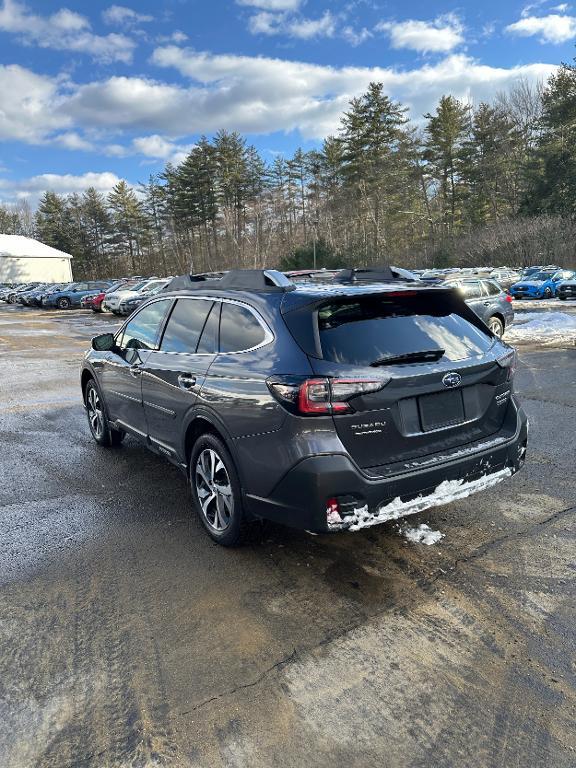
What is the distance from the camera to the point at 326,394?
2898 millimetres

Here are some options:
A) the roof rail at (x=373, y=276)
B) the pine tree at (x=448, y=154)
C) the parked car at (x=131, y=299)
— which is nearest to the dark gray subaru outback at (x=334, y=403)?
the roof rail at (x=373, y=276)

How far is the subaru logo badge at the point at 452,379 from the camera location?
3.18 metres

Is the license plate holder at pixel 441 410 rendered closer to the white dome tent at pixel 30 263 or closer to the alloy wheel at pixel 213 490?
the alloy wheel at pixel 213 490

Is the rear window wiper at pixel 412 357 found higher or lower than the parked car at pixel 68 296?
lower

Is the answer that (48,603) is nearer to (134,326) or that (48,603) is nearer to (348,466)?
(348,466)

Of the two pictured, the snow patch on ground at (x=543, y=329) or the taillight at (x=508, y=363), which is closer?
the taillight at (x=508, y=363)

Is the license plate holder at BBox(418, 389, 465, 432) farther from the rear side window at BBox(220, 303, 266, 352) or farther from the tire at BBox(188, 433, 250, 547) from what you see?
the tire at BBox(188, 433, 250, 547)

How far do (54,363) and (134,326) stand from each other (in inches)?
328

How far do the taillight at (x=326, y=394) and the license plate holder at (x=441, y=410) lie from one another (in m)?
0.37

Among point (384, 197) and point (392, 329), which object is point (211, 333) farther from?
point (384, 197)

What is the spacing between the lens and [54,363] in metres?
12.5

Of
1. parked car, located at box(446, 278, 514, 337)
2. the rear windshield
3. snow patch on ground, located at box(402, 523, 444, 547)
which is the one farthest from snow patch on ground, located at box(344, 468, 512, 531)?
parked car, located at box(446, 278, 514, 337)

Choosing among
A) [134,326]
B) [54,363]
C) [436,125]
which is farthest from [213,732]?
[436,125]

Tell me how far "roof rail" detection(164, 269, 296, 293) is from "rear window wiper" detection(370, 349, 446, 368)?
783 mm
